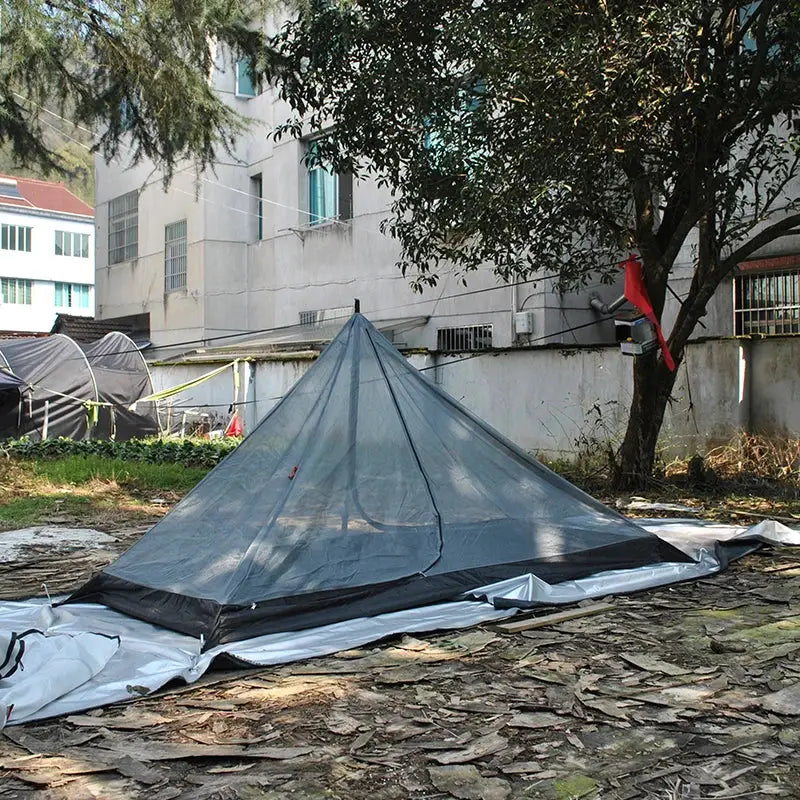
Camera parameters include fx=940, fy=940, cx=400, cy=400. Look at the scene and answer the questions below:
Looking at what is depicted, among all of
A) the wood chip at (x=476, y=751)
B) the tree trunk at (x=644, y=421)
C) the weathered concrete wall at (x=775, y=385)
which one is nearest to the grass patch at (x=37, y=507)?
the tree trunk at (x=644, y=421)

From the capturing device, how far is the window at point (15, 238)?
46688 mm

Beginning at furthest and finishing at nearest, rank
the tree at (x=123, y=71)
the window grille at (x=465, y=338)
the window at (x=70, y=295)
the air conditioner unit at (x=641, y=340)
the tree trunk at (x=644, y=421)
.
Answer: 1. the window at (x=70, y=295)
2. the window grille at (x=465, y=338)
3. the tree trunk at (x=644, y=421)
4. the tree at (x=123, y=71)
5. the air conditioner unit at (x=641, y=340)

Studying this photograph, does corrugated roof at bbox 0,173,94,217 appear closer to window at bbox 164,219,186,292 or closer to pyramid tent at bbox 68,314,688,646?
window at bbox 164,219,186,292

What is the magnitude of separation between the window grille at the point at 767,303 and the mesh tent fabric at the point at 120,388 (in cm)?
1066

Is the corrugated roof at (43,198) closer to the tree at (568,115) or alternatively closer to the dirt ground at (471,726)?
the tree at (568,115)

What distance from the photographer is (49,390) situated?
53.3 feet

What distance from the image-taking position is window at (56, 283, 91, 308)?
48.5 m

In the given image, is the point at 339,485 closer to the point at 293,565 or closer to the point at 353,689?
the point at 293,565

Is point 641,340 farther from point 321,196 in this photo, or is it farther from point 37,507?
point 321,196

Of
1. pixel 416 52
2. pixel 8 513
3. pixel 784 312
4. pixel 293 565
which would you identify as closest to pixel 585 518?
pixel 293 565

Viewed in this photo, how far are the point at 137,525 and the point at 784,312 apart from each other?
8090mm

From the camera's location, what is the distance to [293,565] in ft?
16.5

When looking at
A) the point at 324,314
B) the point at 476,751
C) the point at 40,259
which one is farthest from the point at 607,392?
the point at 40,259

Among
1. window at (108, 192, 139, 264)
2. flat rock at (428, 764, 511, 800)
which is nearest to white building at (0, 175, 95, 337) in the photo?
window at (108, 192, 139, 264)
